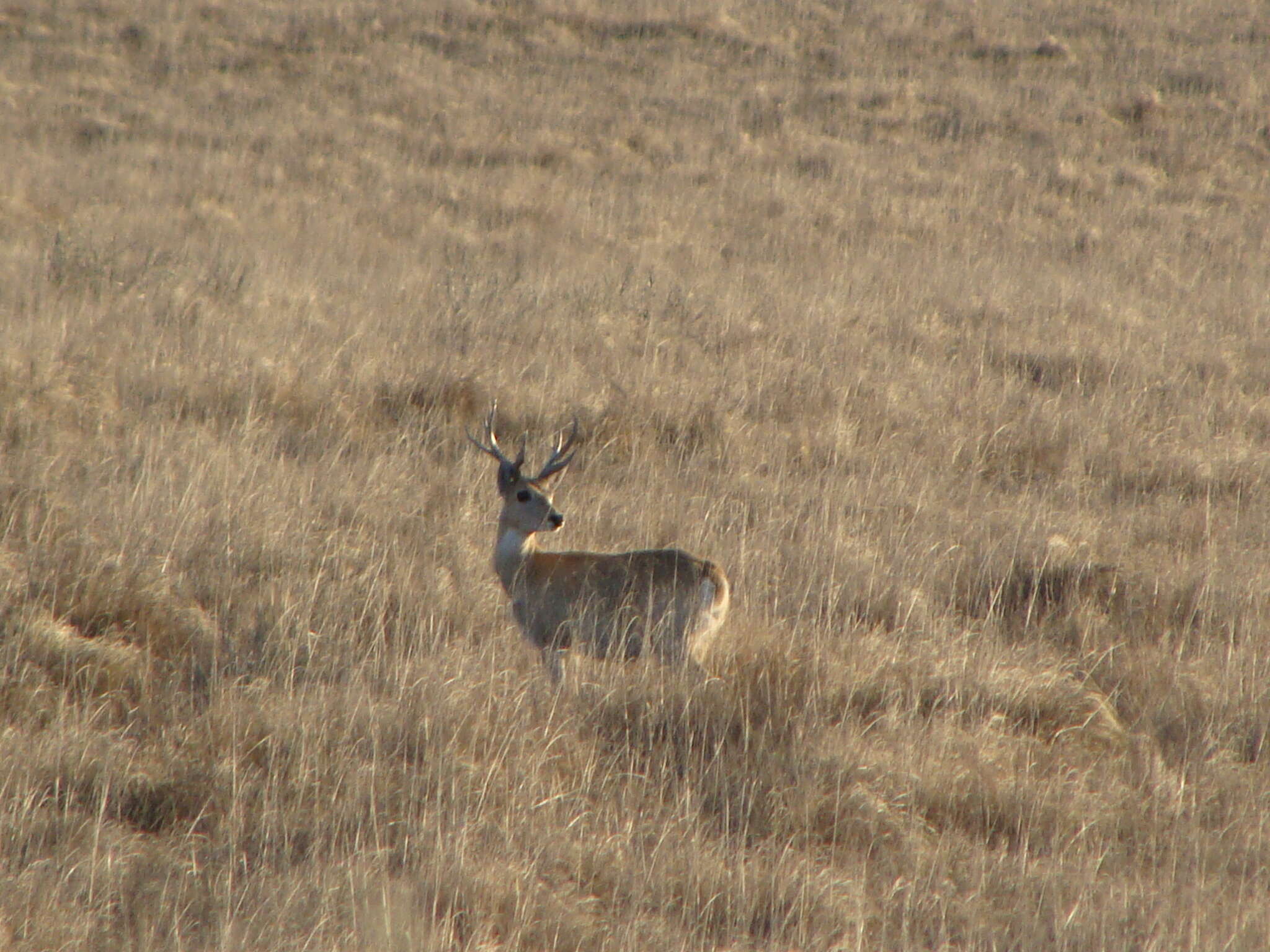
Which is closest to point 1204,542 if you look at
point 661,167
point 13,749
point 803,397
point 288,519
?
point 803,397

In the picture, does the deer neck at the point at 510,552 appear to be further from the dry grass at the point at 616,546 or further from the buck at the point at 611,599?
the dry grass at the point at 616,546

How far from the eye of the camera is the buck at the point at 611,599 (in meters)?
5.02

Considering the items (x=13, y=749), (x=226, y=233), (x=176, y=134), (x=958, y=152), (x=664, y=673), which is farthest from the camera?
(x=958, y=152)

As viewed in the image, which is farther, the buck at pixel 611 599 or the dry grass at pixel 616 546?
the buck at pixel 611 599

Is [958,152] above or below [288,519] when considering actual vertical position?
above

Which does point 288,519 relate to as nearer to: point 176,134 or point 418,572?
point 418,572

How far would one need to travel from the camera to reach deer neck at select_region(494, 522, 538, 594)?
5594 mm

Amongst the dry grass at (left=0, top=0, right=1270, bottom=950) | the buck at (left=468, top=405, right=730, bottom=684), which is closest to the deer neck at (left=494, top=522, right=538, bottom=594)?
the buck at (left=468, top=405, right=730, bottom=684)

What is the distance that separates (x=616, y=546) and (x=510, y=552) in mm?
879

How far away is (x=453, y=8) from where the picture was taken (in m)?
23.0

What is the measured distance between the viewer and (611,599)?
5203 mm

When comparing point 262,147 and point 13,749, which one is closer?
point 13,749

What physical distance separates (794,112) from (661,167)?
3.71 meters

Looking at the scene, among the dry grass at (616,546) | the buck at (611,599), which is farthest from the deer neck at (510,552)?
the dry grass at (616,546)
